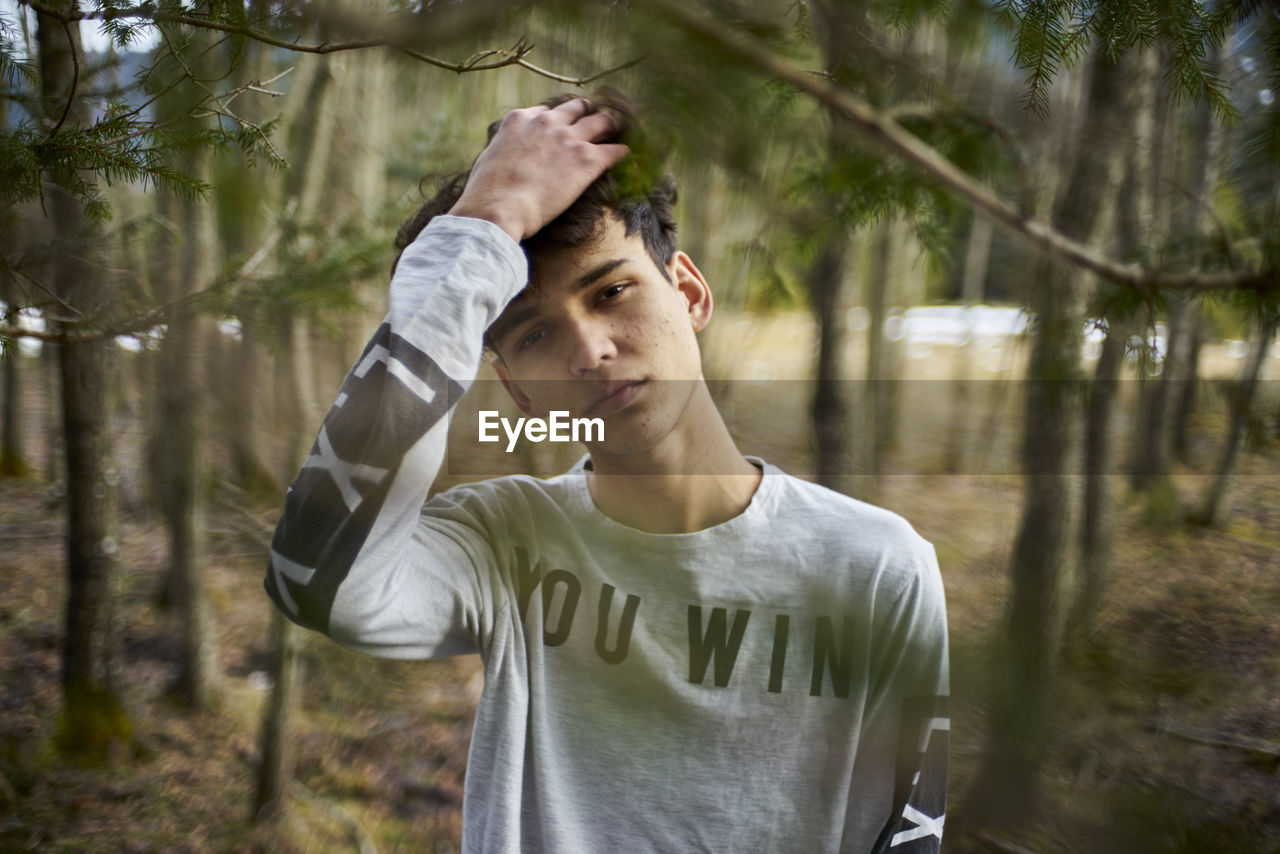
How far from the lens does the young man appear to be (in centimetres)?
93

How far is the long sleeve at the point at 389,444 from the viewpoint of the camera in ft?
2.68

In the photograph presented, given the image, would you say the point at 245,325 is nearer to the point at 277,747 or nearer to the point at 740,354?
the point at 277,747

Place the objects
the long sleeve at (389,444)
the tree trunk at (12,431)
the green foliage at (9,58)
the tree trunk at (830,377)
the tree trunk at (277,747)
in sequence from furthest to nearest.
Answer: the tree trunk at (12,431) < the tree trunk at (830,377) < the tree trunk at (277,747) < the green foliage at (9,58) < the long sleeve at (389,444)

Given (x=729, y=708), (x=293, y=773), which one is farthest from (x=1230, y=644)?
(x=293, y=773)

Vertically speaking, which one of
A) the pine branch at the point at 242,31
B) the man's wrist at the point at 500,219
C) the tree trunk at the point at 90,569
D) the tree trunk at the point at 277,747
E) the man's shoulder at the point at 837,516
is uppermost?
the pine branch at the point at 242,31

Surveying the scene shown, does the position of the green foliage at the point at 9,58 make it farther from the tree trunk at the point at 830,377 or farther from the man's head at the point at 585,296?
the tree trunk at the point at 830,377

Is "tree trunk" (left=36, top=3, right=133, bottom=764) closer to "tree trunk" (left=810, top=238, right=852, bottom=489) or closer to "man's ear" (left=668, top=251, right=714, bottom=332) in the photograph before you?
"man's ear" (left=668, top=251, right=714, bottom=332)

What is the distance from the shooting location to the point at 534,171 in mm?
923

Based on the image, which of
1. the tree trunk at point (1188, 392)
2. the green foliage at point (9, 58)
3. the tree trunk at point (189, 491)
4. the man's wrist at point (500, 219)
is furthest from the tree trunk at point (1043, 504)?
the tree trunk at point (189, 491)

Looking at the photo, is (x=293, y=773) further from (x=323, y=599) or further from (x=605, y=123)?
(x=605, y=123)

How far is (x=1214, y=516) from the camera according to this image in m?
2.28

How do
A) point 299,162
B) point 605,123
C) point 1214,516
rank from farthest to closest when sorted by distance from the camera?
point 299,162 < point 1214,516 < point 605,123

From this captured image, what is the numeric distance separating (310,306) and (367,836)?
6.36 ft

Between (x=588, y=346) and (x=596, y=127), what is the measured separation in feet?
0.93
